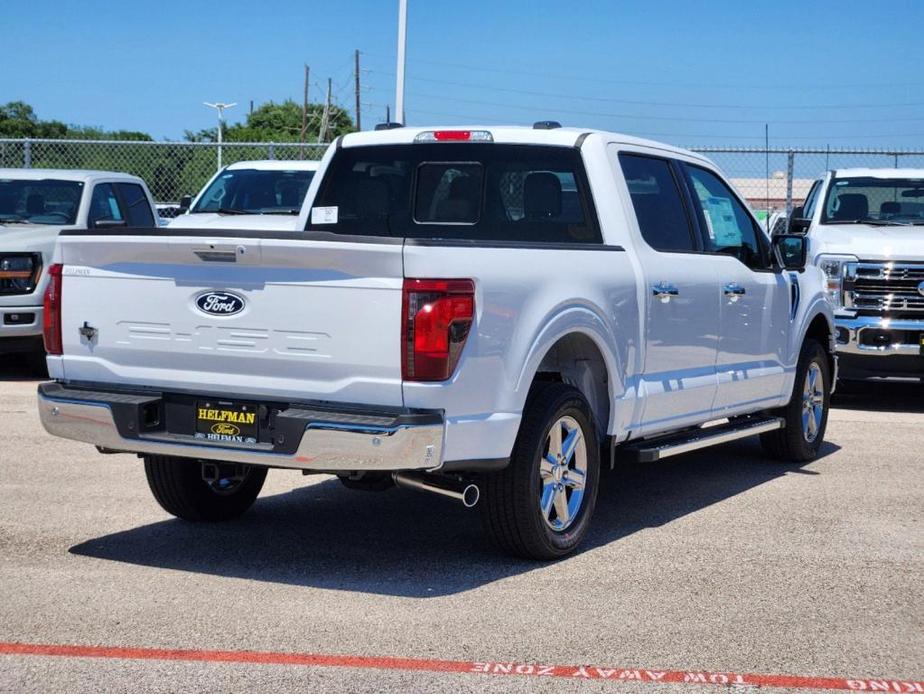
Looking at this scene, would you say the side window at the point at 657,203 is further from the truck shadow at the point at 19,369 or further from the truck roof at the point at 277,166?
the truck shadow at the point at 19,369

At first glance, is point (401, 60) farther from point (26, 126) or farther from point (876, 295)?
point (26, 126)

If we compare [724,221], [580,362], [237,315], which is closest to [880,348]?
[724,221]

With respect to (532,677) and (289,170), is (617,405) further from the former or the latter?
(289,170)

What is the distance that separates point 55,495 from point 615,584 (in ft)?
11.3

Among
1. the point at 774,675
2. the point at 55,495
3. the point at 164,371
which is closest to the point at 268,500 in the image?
the point at 55,495

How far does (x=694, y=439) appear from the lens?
25.6 ft

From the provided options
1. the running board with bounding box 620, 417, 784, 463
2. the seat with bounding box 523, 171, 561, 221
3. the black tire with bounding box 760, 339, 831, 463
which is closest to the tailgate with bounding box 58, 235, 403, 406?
the seat with bounding box 523, 171, 561, 221

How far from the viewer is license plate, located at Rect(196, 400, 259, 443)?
19.5ft

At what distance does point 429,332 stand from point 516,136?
223 cm

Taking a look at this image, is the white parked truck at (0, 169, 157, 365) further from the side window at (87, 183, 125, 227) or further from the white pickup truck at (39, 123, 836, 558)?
the white pickup truck at (39, 123, 836, 558)

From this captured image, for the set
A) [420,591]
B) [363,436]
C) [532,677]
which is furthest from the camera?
[420,591]

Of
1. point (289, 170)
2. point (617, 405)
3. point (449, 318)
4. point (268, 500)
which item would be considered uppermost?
point (289, 170)

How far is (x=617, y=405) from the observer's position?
7.05 metres

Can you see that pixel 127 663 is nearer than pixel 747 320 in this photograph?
Yes
